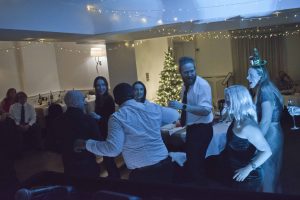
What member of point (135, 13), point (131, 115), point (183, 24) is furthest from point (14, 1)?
point (131, 115)

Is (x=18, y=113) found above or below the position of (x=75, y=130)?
below

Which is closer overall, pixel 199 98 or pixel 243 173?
pixel 243 173

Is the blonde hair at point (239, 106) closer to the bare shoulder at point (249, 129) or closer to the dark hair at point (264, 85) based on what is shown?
the bare shoulder at point (249, 129)

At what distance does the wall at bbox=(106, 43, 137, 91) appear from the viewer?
309 inches

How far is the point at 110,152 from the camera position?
212cm

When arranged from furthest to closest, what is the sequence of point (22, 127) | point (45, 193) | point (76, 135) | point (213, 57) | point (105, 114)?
point (213, 57) < point (22, 127) < point (105, 114) < point (76, 135) < point (45, 193)

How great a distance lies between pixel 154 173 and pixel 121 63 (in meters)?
5.79

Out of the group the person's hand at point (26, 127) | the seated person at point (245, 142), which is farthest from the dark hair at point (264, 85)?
the person's hand at point (26, 127)

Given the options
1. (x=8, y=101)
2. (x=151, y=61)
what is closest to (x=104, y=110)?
(x=8, y=101)

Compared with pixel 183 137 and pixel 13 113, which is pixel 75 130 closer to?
pixel 183 137

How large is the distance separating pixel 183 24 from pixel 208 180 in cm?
341

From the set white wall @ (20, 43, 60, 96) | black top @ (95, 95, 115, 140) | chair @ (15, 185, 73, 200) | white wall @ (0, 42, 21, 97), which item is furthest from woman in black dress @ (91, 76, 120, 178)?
white wall @ (20, 43, 60, 96)

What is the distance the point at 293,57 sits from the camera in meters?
9.15

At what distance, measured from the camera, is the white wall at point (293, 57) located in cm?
907
